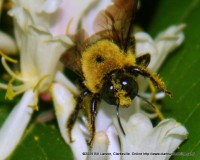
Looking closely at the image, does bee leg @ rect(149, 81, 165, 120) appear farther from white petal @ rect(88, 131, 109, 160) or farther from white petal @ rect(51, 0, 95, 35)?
white petal @ rect(51, 0, 95, 35)

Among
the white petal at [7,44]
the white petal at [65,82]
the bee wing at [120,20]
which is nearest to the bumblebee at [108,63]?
the bee wing at [120,20]

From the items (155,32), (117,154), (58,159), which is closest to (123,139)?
(117,154)

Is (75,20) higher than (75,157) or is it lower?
higher

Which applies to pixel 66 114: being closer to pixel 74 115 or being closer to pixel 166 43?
pixel 74 115

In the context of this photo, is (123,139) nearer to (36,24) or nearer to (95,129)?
(95,129)

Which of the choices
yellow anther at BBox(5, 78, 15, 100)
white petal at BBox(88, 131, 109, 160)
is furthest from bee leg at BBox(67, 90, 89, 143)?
yellow anther at BBox(5, 78, 15, 100)

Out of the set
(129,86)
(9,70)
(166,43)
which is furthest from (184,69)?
(9,70)
